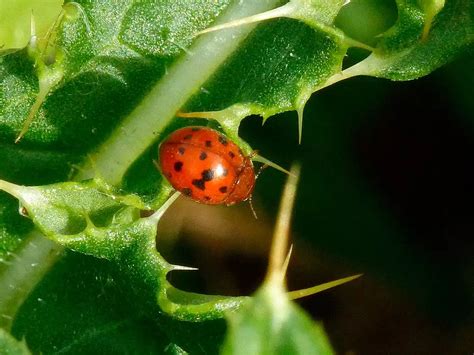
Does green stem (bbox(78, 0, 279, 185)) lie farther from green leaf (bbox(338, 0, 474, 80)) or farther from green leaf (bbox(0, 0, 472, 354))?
green leaf (bbox(338, 0, 474, 80))

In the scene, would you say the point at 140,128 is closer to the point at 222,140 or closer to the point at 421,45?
the point at 222,140

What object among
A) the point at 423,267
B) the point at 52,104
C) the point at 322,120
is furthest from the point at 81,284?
the point at 423,267

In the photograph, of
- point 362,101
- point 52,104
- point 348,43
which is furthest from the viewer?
point 362,101

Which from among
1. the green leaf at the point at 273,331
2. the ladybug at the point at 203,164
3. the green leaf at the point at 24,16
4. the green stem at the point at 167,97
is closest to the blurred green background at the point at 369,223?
the ladybug at the point at 203,164

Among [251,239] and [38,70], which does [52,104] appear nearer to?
[38,70]

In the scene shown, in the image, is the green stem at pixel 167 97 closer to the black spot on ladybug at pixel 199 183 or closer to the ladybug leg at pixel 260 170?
the black spot on ladybug at pixel 199 183

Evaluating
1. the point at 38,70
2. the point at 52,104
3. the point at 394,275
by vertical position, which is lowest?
the point at 394,275
